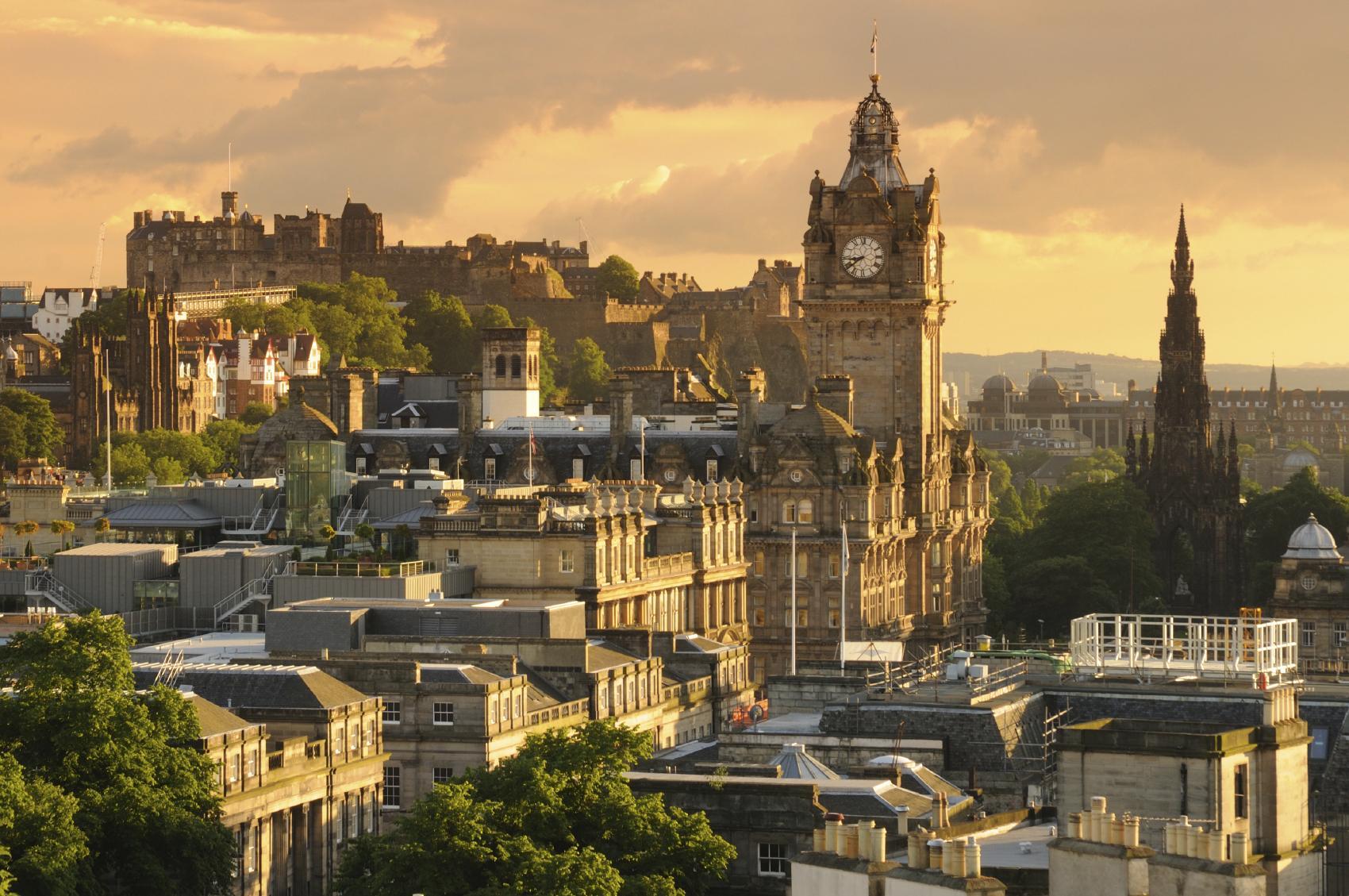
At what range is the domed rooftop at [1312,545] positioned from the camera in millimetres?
165125

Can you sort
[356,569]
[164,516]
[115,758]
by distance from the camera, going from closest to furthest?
[115,758] < [356,569] < [164,516]

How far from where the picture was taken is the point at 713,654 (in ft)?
395

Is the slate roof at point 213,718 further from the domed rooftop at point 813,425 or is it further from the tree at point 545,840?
the domed rooftop at point 813,425

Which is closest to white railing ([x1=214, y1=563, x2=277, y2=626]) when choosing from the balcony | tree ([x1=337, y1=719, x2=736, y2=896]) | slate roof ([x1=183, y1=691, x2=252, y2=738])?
the balcony

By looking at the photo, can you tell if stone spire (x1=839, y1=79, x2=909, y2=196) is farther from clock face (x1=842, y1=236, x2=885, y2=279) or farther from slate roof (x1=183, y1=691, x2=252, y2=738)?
slate roof (x1=183, y1=691, x2=252, y2=738)

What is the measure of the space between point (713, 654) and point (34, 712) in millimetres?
44393

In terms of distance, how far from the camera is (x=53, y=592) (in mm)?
125625

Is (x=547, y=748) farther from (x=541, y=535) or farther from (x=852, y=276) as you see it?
(x=852, y=276)

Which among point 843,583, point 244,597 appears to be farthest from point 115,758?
point 843,583

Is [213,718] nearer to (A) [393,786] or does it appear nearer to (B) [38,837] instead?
(B) [38,837]

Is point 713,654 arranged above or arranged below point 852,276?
below

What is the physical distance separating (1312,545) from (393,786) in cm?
7963

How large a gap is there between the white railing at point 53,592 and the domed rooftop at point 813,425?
45.2 metres

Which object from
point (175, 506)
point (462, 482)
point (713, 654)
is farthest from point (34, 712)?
point (462, 482)
